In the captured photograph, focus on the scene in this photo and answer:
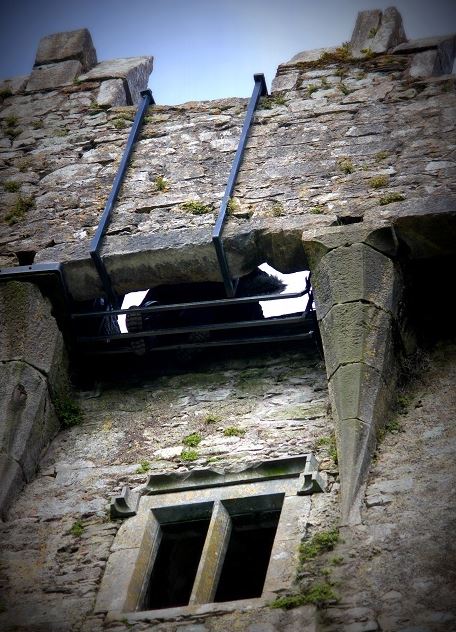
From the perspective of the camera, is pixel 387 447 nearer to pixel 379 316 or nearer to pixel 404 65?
pixel 379 316

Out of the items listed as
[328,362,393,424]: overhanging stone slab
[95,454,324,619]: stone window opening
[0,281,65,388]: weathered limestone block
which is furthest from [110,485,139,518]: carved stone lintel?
[328,362,393,424]: overhanging stone slab

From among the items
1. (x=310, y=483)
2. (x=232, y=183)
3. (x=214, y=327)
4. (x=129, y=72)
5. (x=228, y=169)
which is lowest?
(x=310, y=483)

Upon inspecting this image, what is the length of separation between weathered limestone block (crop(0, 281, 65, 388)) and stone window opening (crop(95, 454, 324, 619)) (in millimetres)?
1247

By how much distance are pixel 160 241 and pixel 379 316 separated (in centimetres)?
170

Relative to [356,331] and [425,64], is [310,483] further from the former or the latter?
[425,64]

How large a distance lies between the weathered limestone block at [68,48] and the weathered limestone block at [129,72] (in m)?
0.14

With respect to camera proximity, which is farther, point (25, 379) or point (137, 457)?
point (25, 379)

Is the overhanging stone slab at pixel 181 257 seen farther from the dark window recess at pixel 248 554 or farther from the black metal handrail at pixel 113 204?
the dark window recess at pixel 248 554

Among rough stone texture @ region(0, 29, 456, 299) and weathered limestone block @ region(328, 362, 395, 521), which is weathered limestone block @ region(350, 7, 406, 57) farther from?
weathered limestone block @ region(328, 362, 395, 521)

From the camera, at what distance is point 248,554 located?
6.14m

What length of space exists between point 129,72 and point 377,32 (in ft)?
7.40

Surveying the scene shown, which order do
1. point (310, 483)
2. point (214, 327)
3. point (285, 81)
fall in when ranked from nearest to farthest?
point (310, 483), point (214, 327), point (285, 81)

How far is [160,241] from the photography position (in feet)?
24.6

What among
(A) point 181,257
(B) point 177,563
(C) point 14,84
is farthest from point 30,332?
(C) point 14,84
